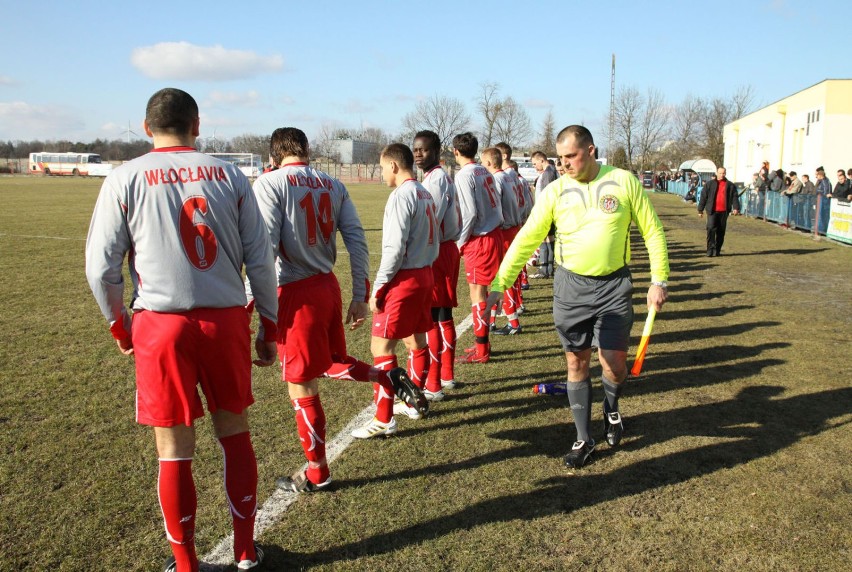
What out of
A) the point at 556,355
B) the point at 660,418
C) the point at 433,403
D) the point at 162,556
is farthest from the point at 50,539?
the point at 556,355

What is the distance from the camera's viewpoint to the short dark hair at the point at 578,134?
414 centimetres

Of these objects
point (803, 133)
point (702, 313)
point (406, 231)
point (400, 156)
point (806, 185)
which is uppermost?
point (803, 133)

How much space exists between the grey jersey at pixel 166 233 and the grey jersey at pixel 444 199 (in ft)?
9.24

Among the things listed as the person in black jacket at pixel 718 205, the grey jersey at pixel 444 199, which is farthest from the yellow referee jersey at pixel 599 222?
the person in black jacket at pixel 718 205

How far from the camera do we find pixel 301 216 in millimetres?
3744

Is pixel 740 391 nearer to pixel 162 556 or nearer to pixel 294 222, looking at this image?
pixel 294 222

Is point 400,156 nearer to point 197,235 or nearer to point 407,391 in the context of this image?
point 407,391

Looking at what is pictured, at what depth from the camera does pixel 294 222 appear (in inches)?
146

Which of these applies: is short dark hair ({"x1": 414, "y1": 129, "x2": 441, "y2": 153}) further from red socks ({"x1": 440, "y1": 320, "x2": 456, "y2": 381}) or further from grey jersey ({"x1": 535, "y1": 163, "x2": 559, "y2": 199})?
grey jersey ({"x1": 535, "y1": 163, "x2": 559, "y2": 199})

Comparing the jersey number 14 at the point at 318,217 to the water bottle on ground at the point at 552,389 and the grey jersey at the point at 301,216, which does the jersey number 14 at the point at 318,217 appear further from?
the water bottle on ground at the point at 552,389

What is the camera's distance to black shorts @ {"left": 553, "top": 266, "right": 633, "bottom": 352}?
4.22 meters

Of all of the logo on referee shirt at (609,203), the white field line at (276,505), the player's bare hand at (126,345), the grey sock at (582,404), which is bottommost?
the white field line at (276,505)

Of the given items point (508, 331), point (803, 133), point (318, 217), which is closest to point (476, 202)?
point (508, 331)

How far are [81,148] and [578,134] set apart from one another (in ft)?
359
